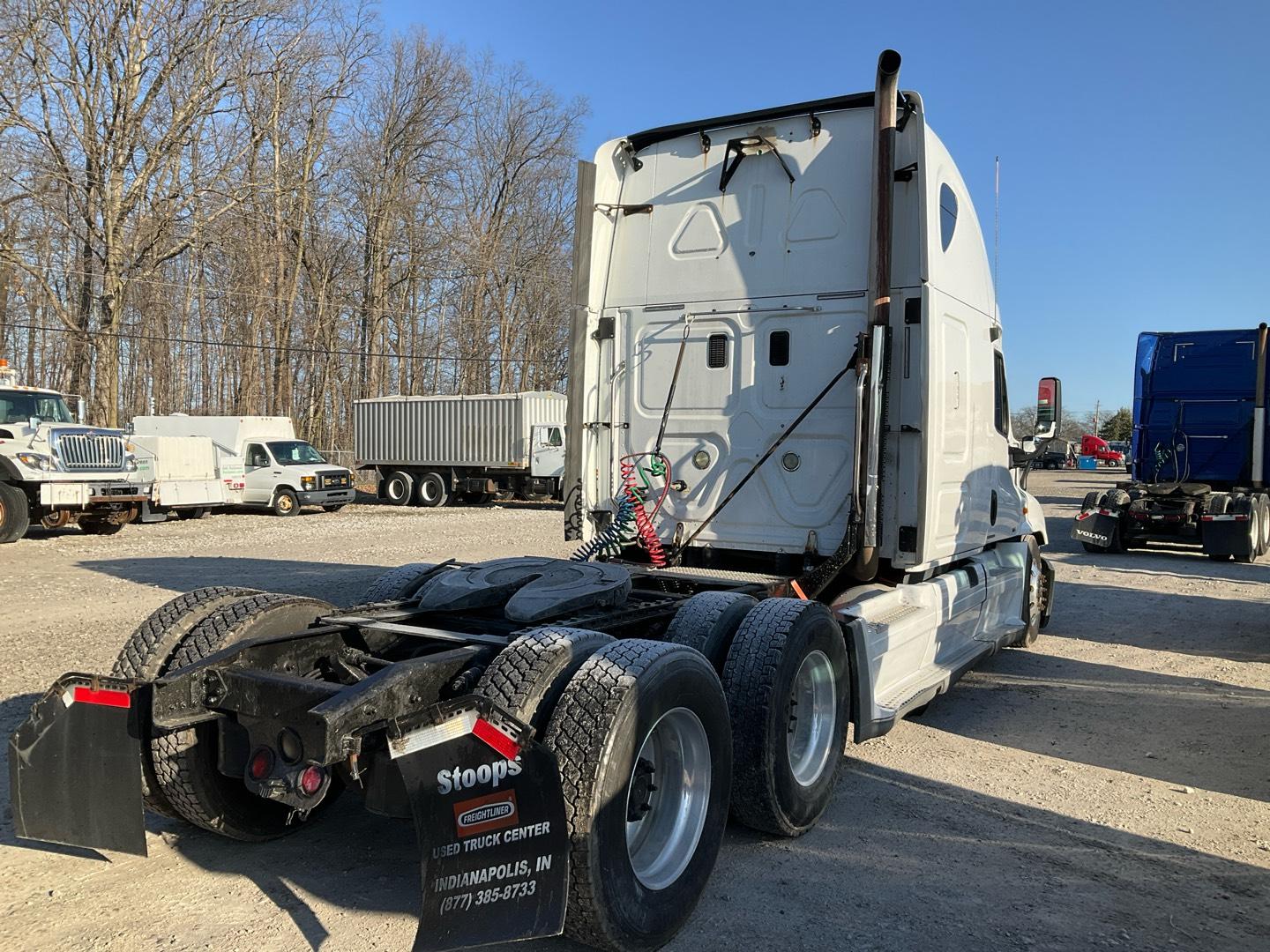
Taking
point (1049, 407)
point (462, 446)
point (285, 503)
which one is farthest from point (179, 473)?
point (1049, 407)

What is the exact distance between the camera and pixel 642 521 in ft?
20.5

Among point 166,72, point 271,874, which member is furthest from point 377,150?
point 271,874

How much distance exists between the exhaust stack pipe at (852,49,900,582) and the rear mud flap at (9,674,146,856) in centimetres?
384

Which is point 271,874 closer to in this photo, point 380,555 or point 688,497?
point 688,497

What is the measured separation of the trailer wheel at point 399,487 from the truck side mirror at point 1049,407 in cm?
2394

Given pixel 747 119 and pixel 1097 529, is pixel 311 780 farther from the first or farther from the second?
pixel 1097 529

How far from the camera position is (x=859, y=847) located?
411 cm

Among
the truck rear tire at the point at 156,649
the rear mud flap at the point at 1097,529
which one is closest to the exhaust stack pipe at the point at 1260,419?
the rear mud flap at the point at 1097,529


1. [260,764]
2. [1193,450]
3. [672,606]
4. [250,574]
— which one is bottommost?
[250,574]

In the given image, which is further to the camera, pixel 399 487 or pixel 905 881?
pixel 399 487

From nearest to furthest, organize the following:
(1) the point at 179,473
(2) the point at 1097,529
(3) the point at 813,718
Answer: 1. (3) the point at 813,718
2. (2) the point at 1097,529
3. (1) the point at 179,473

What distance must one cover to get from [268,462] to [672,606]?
21.4 m

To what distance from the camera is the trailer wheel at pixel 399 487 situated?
96.6 ft

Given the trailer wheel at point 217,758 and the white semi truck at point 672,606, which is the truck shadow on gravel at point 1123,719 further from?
the trailer wheel at point 217,758
